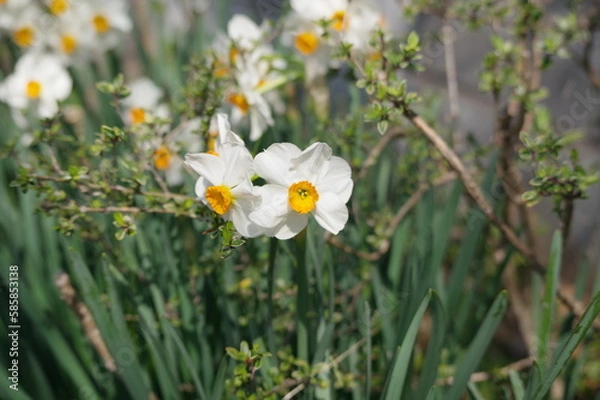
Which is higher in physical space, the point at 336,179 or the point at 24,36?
the point at 24,36

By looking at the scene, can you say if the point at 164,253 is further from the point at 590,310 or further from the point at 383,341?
the point at 590,310

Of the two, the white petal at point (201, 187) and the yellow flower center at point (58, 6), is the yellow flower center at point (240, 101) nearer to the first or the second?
the white petal at point (201, 187)

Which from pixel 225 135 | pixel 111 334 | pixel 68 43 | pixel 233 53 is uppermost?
pixel 68 43

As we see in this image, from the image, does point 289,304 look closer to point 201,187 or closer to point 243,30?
point 201,187

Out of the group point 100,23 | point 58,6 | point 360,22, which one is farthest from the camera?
point 100,23

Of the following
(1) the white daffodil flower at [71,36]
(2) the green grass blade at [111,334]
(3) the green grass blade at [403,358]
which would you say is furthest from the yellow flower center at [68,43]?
(3) the green grass blade at [403,358]

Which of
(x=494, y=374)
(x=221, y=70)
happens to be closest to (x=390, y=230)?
(x=494, y=374)

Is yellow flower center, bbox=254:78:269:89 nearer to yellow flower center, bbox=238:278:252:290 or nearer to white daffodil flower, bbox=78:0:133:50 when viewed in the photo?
yellow flower center, bbox=238:278:252:290
